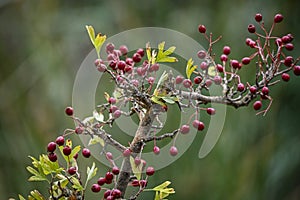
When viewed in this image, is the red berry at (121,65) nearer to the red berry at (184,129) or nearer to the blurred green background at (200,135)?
the red berry at (184,129)

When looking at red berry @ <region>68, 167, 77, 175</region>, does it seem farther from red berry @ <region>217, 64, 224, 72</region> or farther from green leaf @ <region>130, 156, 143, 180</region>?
red berry @ <region>217, 64, 224, 72</region>

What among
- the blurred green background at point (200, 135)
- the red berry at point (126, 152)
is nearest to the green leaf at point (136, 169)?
the red berry at point (126, 152)

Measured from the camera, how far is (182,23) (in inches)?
64.7

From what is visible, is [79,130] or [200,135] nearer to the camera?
[79,130]

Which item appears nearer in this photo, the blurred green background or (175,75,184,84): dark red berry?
(175,75,184,84): dark red berry

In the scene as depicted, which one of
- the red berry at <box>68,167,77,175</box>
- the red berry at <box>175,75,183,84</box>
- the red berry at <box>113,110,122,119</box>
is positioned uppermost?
the red berry at <box>175,75,183,84</box>

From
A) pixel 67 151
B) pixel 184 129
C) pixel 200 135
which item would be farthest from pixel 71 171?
pixel 200 135

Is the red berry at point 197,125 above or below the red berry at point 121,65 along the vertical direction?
below

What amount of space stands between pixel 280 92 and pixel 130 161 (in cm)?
102

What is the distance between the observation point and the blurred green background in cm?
137

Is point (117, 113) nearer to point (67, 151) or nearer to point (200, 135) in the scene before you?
point (67, 151)

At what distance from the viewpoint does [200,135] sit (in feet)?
4.48

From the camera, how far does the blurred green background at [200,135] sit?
137 centimetres

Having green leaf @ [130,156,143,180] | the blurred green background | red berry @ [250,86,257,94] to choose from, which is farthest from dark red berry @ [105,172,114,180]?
the blurred green background
